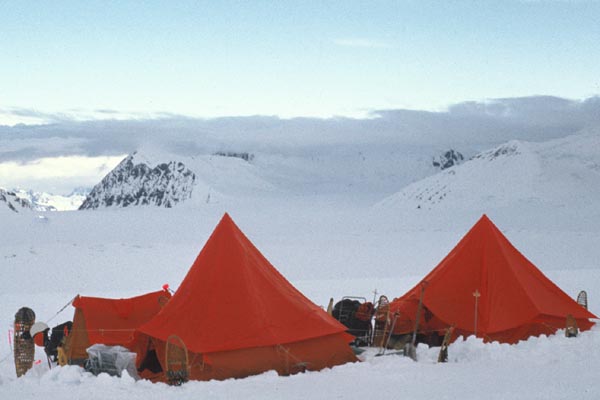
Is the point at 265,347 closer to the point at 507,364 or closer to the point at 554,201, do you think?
the point at 507,364

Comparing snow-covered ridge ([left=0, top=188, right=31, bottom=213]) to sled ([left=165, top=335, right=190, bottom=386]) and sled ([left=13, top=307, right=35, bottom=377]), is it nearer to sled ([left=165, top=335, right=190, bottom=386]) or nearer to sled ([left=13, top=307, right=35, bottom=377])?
sled ([left=13, top=307, right=35, bottom=377])

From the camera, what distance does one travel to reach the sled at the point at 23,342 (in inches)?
371

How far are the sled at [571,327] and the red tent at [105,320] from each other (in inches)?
256

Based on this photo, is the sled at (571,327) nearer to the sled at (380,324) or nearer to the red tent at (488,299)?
the red tent at (488,299)

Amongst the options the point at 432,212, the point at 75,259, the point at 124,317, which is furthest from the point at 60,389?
the point at 432,212

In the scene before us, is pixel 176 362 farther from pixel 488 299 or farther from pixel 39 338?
pixel 488 299

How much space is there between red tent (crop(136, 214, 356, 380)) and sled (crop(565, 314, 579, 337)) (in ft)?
11.3

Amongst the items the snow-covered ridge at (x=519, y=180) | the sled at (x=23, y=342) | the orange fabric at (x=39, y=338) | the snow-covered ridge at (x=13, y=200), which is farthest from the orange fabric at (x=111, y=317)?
the snow-covered ridge at (x=13, y=200)

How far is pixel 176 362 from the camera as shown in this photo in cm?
856

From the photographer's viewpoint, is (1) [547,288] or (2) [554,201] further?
(2) [554,201]

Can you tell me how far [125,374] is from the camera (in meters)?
8.23

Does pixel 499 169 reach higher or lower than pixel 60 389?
higher

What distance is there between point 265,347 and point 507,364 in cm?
316

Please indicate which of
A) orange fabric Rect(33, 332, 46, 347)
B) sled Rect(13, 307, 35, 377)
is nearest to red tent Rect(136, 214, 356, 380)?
sled Rect(13, 307, 35, 377)
